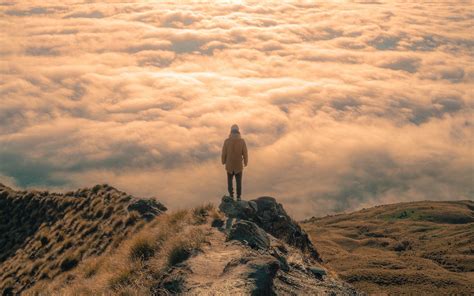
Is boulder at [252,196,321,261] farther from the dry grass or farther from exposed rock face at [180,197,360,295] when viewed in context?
the dry grass

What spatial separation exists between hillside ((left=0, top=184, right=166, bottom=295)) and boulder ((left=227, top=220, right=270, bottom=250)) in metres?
8.46

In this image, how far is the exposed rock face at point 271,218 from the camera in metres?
18.9

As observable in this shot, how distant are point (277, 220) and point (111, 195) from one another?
13662mm

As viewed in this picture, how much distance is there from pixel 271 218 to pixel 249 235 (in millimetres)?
5912

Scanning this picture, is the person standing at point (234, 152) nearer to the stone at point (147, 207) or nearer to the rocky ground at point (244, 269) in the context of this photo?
the rocky ground at point (244, 269)

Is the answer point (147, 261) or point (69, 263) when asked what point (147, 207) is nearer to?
point (69, 263)

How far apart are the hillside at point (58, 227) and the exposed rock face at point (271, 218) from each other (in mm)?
5452

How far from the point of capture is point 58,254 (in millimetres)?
26203

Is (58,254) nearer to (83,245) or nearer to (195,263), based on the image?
(83,245)

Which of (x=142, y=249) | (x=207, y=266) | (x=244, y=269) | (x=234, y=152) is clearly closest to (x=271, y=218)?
(x=234, y=152)

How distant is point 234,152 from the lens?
1952 cm

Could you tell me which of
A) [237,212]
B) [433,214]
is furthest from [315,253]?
[433,214]

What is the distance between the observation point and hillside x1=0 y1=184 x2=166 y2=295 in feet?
78.5

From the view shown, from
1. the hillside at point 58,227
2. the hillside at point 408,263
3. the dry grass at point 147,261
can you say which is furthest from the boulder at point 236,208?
the hillside at point 408,263
